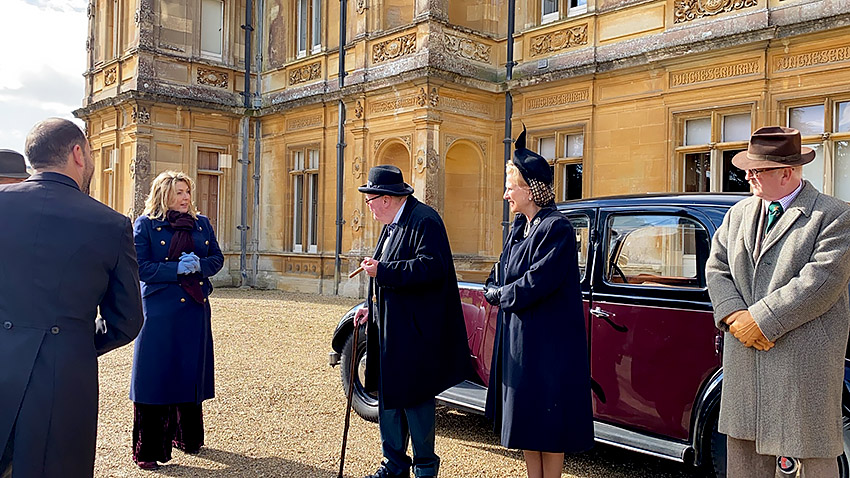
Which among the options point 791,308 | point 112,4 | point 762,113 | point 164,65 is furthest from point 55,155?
point 112,4

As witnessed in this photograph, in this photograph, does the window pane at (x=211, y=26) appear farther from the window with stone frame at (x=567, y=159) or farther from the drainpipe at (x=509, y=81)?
the window with stone frame at (x=567, y=159)

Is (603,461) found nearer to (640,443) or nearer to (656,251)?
(640,443)

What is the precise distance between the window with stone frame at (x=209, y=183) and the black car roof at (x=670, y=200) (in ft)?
46.6

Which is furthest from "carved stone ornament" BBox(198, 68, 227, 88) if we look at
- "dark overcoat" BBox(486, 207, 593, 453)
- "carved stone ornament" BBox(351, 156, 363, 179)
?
"dark overcoat" BBox(486, 207, 593, 453)

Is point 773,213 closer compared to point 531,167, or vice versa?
point 773,213

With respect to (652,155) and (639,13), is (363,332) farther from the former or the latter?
(639,13)

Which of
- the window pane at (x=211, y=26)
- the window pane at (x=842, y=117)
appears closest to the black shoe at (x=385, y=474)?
the window pane at (x=842, y=117)

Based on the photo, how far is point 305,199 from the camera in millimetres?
16359

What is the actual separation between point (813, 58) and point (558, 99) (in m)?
4.13

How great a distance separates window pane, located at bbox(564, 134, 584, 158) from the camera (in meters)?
12.1

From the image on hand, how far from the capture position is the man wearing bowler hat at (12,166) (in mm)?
3394

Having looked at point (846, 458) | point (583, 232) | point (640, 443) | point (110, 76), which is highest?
point (110, 76)

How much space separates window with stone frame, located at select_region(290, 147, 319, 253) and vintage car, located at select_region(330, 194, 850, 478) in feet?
40.0

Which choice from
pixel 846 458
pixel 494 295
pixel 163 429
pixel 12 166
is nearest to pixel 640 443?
pixel 846 458
